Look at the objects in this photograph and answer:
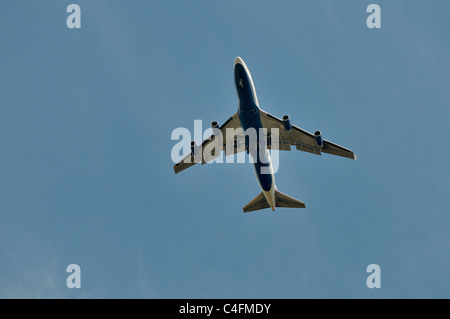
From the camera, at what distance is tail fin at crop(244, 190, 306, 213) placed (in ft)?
183

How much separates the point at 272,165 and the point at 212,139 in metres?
7.98

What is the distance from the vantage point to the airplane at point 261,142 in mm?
48741

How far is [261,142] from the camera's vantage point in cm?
5091

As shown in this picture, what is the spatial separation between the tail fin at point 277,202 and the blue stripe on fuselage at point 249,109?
4.28 metres

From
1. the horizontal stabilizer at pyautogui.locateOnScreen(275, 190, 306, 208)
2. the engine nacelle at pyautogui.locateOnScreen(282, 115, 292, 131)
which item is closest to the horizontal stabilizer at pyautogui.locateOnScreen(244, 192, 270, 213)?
the horizontal stabilizer at pyautogui.locateOnScreen(275, 190, 306, 208)

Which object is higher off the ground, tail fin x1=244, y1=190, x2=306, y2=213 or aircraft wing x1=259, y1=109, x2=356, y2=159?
aircraft wing x1=259, y1=109, x2=356, y2=159

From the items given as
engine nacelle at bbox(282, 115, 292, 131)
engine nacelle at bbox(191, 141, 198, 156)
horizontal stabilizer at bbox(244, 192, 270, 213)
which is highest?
engine nacelle at bbox(282, 115, 292, 131)

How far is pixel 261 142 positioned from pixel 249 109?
12.4 ft

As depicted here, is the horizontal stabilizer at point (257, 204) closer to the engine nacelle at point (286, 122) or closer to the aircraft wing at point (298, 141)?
the aircraft wing at point (298, 141)

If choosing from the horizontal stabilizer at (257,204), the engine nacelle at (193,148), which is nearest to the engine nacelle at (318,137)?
the horizontal stabilizer at (257,204)

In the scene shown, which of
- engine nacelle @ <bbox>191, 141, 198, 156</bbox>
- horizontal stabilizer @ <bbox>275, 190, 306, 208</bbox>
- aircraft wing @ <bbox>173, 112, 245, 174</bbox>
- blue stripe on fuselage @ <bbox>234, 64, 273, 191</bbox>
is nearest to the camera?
blue stripe on fuselage @ <bbox>234, 64, 273, 191</bbox>

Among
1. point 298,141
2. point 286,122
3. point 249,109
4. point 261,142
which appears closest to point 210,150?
point 261,142

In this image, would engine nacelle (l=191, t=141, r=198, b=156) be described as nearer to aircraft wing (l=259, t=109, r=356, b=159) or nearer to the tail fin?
aircraft wing (l=259, t=109, r=356, b=159)
